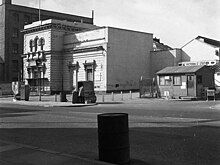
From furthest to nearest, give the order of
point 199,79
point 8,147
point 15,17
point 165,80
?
point 15,17
point 165,80
point 199,79
point 8,147

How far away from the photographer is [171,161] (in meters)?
7.25

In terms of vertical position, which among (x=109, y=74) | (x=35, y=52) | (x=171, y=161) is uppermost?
(x=35, y=52)

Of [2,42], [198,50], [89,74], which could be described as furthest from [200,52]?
[2,42]

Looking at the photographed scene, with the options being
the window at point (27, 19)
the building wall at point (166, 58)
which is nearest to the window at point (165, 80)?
the building wall at point (166, 58)

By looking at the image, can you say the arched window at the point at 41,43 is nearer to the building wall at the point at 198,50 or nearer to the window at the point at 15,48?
the window at the point at 15,48

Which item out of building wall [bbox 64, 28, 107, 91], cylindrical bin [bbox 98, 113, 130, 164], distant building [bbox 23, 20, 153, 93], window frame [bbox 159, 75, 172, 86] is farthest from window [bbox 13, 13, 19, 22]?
cylindrical bin [bbox 98, 113, 130, 164]

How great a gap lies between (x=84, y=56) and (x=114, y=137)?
174ft

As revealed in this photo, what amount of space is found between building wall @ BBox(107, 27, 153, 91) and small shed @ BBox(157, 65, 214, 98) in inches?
802

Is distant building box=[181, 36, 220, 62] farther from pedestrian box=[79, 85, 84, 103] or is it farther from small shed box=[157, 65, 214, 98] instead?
pedestrian box=[79, 85, 84, 103]

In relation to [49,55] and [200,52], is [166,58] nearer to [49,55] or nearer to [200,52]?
[200,52]

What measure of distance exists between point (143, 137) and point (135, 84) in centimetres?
4949

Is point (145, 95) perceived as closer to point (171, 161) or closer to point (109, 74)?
point (109, 74)

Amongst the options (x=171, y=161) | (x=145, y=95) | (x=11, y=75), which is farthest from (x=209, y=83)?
(x=11, y=75)

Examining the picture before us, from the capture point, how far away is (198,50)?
59781 millimetres
